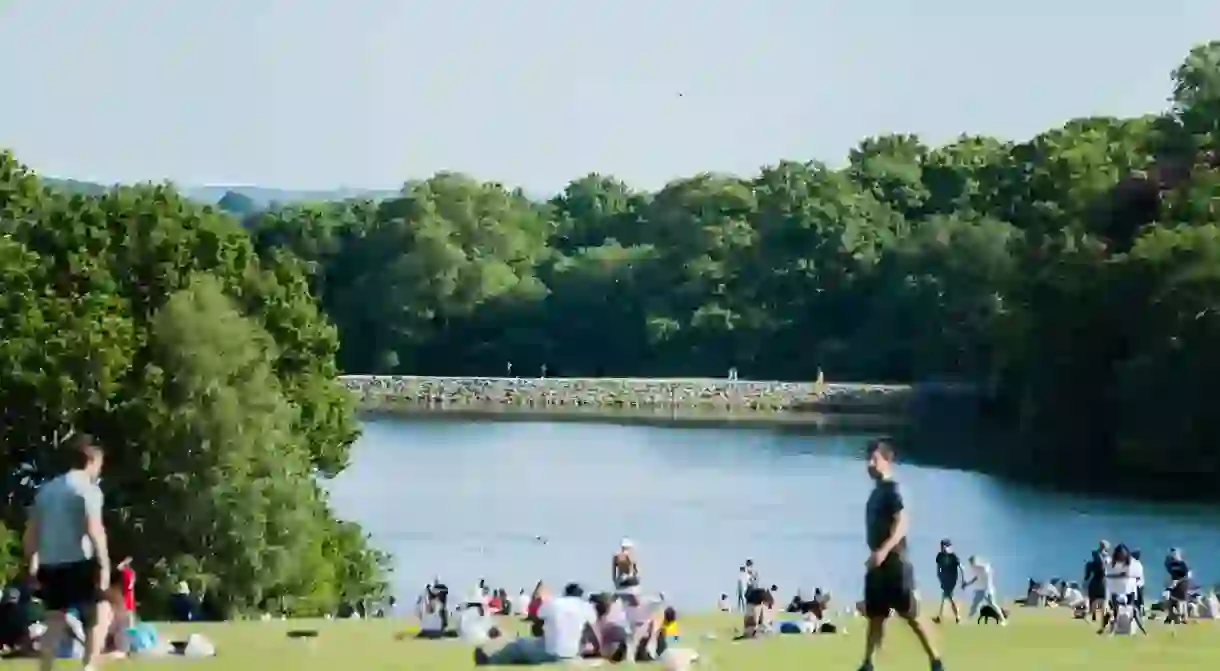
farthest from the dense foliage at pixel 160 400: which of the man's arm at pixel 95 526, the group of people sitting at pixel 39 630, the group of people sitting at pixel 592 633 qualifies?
the man's arm at pixel 95 526

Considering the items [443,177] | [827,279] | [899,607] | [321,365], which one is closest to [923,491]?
[321,365]

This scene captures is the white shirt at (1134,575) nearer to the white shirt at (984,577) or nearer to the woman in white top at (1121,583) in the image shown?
the woman in white top at (1121,583)

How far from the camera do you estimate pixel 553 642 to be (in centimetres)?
2083

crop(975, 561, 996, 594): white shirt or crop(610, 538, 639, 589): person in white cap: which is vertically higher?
crop(610, 538, 639, 589): person in white cap

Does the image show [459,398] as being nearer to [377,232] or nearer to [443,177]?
[377,232]

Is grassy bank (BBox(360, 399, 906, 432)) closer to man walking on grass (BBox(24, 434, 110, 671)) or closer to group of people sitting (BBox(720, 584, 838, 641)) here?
group of people sitting (BBox(720, 584, 838, 641))

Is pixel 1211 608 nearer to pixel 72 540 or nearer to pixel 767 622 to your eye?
pixel 767 622

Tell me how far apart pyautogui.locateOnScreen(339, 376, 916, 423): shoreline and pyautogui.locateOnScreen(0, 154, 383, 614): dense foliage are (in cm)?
8490

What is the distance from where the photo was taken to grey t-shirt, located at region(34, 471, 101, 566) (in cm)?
1562

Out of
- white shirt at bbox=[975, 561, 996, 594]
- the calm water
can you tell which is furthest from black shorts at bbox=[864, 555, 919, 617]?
the calm water

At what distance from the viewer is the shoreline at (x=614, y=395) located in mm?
137875

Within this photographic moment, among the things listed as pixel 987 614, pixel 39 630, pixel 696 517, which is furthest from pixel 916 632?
pixel 696 517

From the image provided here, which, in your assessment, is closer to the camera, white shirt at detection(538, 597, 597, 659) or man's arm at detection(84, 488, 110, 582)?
man's arm at detection(84, 488, 110, 582)

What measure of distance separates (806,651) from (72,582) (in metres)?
8.79
